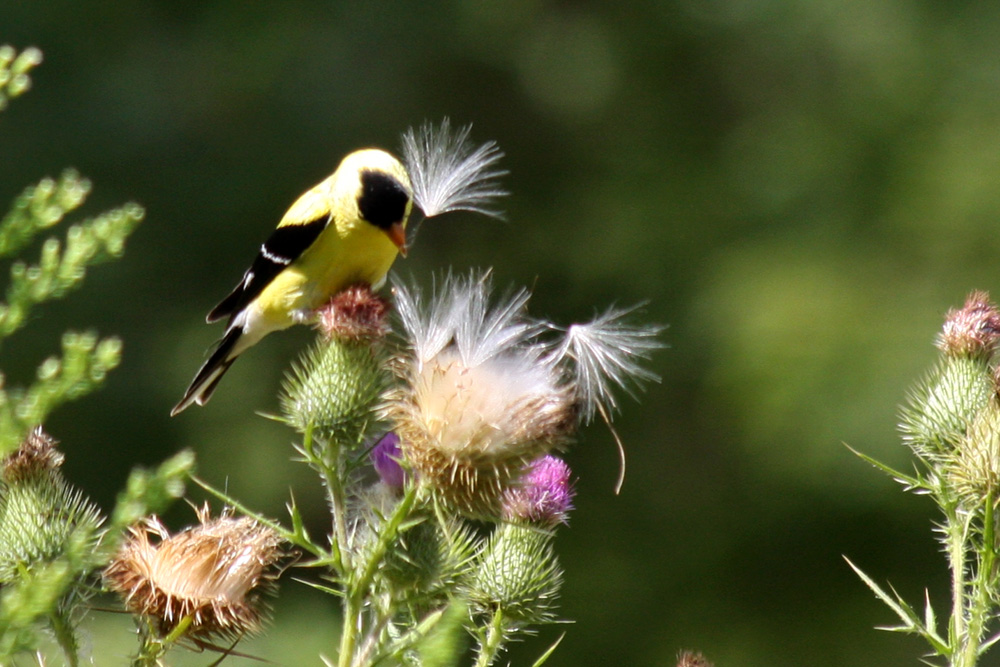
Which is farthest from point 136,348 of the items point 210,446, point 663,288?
point 663,288

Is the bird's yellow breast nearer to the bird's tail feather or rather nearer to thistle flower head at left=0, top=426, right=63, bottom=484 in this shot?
the bird's tail feather

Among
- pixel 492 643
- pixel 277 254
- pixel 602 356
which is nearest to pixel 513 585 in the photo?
pixel 492 643

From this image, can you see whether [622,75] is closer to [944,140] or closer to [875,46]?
[875,46]

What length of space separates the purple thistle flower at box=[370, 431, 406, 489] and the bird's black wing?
0.97 metres

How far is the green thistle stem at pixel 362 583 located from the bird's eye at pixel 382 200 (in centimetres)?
115

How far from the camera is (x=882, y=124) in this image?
30.8ft

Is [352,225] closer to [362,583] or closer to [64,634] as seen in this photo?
[362,583]

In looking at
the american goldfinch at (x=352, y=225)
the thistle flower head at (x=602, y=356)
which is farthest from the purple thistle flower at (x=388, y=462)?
the american goldfinch at (x=352, y=225)

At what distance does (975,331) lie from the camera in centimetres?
229

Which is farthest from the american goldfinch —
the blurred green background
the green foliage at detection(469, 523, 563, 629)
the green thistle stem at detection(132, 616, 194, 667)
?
the blurred green background

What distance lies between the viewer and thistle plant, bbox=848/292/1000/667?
1.66m

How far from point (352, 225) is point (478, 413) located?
1110 millimetres

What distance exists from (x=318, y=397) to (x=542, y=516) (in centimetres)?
46

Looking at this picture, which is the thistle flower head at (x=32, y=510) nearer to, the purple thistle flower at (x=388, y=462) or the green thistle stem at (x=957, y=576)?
the purple thistle flower at (x=388, y=462)
